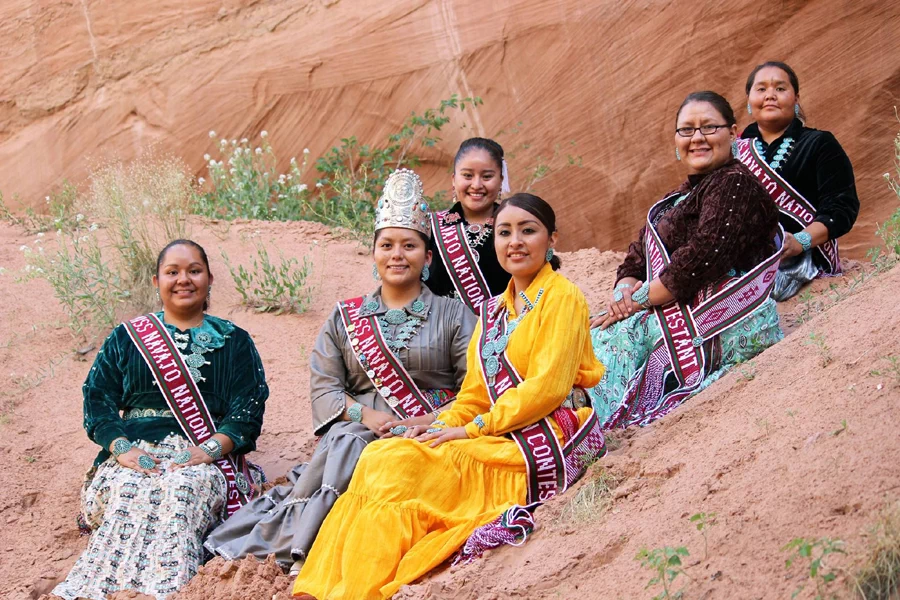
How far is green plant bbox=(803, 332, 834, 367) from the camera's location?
421cm

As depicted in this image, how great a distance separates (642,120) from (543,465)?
552 centimetres

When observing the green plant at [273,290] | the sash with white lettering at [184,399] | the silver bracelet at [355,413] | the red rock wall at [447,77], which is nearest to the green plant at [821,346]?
the silver bracelet at [355,413]

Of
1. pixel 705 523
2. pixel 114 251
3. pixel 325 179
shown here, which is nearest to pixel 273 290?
pixel 114 251

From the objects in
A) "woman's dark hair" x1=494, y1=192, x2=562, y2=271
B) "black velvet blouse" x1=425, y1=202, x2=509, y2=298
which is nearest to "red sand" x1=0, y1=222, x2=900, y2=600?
"woman's dark hair" x1=494, y1=192, x2=562, y2=271

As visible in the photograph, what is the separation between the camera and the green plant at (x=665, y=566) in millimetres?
3114

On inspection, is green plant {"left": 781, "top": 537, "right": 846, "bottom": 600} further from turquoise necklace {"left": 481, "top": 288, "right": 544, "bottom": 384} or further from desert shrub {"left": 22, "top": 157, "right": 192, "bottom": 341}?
desert shrub {"left": 22, "top": 157, "right": 192, "bottom": 341}

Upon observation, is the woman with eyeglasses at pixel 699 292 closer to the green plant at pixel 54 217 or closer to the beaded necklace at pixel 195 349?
the beaded necklace at pixel 195 349

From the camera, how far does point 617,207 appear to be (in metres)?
9.53

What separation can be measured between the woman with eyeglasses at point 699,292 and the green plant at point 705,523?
155 cm

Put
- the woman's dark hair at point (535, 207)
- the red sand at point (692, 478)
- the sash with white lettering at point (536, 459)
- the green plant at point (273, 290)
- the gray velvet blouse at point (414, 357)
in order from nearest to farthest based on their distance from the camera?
the red sand at point (692, 478), the sash with white lettering at point (536, 459), the woman's dark hair at point (535, 207), the gray velvet blouse at point (414, 357), the green plant at point (273, 290)

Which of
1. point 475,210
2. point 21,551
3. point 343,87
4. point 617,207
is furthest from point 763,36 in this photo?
point 21,551

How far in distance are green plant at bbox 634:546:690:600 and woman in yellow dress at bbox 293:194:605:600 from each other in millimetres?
953

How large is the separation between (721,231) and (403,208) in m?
1.42

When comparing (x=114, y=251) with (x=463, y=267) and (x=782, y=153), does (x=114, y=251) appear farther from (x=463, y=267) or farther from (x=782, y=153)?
(x=782, y=153)
